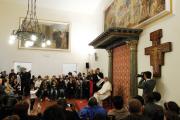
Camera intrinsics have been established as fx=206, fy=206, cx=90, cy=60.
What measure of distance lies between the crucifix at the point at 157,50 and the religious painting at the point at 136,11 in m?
0.62

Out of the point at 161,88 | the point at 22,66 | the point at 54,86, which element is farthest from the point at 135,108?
the point at 22,66

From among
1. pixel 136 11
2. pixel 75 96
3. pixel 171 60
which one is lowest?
pixel 75 96

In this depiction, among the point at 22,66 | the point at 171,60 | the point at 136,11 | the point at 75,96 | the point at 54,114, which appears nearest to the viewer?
the point at 54,114

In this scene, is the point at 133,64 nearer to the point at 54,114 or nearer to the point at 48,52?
the point at 54,114

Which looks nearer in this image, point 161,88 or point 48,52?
point 161,88

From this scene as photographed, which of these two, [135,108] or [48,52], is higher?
[48,52]

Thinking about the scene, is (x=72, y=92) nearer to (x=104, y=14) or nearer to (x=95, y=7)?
(x=104, y=14)

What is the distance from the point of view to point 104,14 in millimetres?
13086

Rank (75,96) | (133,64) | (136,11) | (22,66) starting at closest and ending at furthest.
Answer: (133,64) < (136,11) < (75,96) < (22,66)

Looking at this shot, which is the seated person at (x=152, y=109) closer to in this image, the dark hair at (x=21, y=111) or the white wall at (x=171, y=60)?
the white wall at (x=171, y=60)

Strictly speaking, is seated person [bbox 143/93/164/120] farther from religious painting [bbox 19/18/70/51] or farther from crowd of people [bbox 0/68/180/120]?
religious painting [bbox 19/18/70/51]

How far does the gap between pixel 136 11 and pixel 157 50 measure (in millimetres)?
2469

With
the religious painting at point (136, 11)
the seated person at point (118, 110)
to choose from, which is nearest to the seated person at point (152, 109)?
the seated person at point (118, 110)

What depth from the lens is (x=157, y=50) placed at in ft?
21.7
